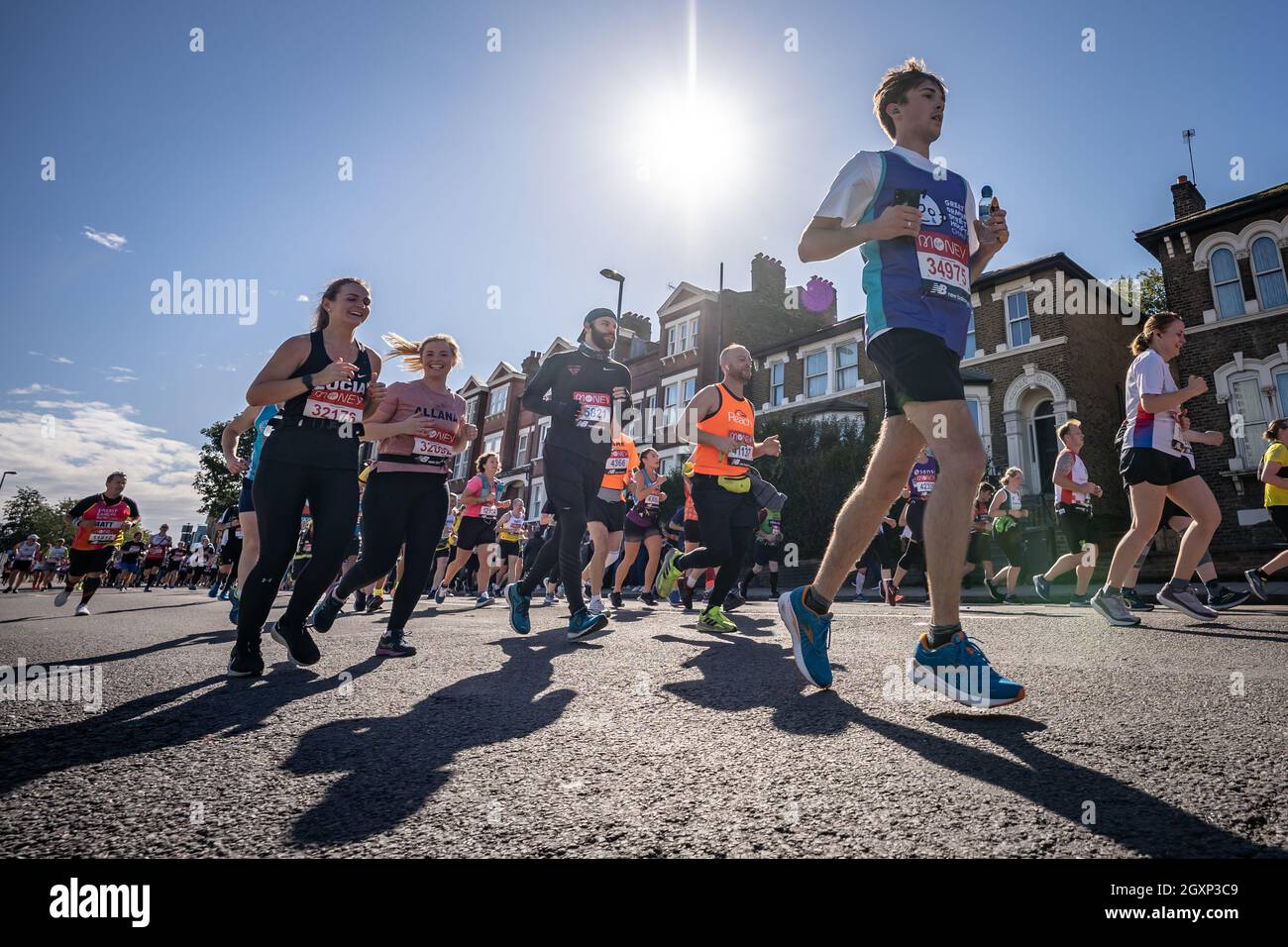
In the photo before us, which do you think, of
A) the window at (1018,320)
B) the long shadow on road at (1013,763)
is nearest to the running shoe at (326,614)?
the long shadow on road at (1013,763)

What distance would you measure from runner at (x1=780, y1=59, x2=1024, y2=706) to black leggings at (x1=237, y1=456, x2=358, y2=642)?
232cm

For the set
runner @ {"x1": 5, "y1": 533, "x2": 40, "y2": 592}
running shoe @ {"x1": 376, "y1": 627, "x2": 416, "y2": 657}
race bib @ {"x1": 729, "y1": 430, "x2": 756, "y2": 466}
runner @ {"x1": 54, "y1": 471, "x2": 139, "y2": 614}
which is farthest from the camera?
runner @ {"x1": 5, "y1": 533, "x2": 40, "y2": 592}

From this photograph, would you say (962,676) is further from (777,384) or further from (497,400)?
(497,400)

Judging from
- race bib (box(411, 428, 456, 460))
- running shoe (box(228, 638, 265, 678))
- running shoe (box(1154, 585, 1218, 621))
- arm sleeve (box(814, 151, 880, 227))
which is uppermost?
arm sleeve (box(814, 151, 880, 227))

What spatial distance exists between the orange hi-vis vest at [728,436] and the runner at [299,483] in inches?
118

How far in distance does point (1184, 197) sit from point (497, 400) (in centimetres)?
3809

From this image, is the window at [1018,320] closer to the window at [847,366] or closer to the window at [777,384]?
the window at [847,366]

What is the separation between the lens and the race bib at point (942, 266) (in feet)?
9.66

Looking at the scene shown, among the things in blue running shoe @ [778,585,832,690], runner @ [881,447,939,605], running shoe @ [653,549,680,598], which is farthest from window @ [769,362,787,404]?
blue running shoe @ [778,585,832,690]

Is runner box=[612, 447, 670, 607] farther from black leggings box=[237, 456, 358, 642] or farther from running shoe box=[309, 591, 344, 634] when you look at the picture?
black leggings box=[237, 456, 358, 642]

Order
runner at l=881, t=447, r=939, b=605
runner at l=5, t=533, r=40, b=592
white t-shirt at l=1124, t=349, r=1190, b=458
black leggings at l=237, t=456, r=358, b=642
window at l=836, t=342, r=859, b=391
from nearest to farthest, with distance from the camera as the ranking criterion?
1. black leggings at l=237, t=456, r=358, b=642
2. white t-shirt at l=1124, t=349, r=1190, b=458
3. runner at l=881, t=447, r=939, b=605
4. runner at l=5, t=533, r=40, b=592
5. window at l=836, t=342, r=859, b=391

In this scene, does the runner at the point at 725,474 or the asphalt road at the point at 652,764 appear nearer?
the asphalt road at the point at 652,764

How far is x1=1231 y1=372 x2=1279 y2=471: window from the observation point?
750 inches
